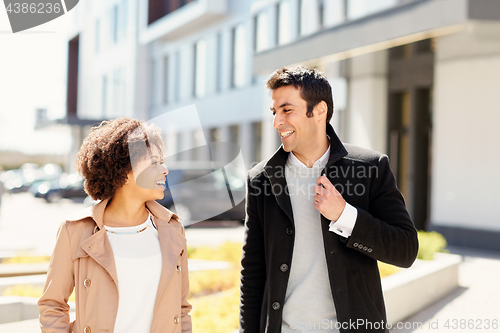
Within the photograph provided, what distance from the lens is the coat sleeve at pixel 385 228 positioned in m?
2.10

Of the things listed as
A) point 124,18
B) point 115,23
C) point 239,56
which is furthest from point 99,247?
point 115,23

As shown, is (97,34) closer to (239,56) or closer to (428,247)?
(239,56)

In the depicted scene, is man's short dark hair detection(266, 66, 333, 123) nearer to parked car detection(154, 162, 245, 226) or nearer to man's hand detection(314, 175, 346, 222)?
man's hand detection(314, 175, 346, 222)

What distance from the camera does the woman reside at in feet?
6.64

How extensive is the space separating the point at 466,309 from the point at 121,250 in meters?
4.81

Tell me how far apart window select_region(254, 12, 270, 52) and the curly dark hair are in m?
17.6

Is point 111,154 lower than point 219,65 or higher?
lower

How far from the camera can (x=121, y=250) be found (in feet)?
7.09

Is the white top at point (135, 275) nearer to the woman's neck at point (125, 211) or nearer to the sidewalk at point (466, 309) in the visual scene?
the woman's neck at point (125, 211)

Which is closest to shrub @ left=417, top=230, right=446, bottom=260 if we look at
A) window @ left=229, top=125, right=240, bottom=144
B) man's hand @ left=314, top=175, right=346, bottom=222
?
man's hand @ left=314, top=175, right=346, bottom=222

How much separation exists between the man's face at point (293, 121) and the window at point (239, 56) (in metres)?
19.1

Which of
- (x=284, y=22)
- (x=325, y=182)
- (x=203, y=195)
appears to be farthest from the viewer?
(x=284, y=22)

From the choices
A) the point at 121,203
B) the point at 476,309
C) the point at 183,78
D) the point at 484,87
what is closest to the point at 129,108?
the point at 183,78

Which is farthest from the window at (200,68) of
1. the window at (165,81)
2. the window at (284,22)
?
the window at (284,22)
